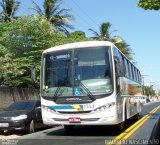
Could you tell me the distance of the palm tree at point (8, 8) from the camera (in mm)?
53531

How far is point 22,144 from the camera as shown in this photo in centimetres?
1307

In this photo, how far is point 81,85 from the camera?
1466 centimetres

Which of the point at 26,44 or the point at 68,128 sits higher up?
the point at 26,44

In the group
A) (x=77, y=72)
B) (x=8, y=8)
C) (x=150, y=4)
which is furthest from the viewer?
(x=8, y=8)

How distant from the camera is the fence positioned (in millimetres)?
26772

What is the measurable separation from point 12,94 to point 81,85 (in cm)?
1482

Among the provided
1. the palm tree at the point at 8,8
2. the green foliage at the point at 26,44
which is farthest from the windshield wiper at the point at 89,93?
the palm tree at the point at 8,8

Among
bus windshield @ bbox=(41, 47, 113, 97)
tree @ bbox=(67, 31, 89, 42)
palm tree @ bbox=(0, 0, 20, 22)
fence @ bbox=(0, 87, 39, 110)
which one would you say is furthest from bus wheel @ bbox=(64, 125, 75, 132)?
palm tree @ bbox=(0, 0, 20, 22)

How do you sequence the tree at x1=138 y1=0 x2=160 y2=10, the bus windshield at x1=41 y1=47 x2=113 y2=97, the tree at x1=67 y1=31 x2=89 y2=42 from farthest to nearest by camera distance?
the tree at x1=67 y1=31 x2=89 y2=42, the tree at x1=138 y1=0 x2=160 y2=10, the bus windshield at x1=41 y1=47 x2=113 y2=97

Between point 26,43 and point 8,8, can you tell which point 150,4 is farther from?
point 8,8

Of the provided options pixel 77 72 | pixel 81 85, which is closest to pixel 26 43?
pixel 77 72

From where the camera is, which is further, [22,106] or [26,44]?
[26,44]

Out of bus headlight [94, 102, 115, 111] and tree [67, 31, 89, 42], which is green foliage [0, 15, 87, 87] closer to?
tree [67, 31, 89, 42]

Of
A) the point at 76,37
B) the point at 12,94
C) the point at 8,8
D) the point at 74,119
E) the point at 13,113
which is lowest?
the point at 74,119
